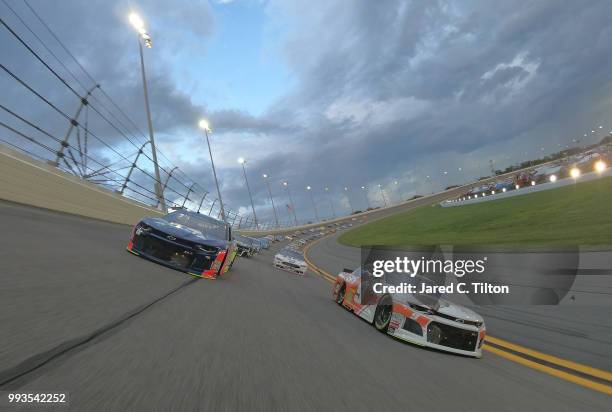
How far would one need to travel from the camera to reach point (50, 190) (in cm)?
1227

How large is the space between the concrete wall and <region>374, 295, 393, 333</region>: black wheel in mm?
10093

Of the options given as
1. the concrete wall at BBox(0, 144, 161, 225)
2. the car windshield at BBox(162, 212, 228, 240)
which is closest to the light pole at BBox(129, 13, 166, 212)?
the concrete wall at BBox(0, 144, 161, 225)

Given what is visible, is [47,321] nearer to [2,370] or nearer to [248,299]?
[2,370]

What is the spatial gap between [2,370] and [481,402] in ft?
10.7

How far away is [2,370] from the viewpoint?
1.96 metres

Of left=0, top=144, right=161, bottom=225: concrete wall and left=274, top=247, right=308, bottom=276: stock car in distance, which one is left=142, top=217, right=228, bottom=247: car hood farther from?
left=274, top=247, right=308, bottom=276: stock car in distance

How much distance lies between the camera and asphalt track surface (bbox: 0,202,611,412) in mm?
2178

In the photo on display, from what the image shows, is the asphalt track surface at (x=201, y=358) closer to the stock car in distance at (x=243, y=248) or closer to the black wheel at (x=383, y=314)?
the black wheel at (x=383, y=314)

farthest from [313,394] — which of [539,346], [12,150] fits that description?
[12,150]

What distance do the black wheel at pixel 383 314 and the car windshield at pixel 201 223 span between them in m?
4.12

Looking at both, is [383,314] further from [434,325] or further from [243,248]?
[243,248]

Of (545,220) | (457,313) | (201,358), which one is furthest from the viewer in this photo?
(545,220)

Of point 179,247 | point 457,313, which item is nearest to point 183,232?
point 179,247

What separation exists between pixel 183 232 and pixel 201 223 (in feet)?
4.61
